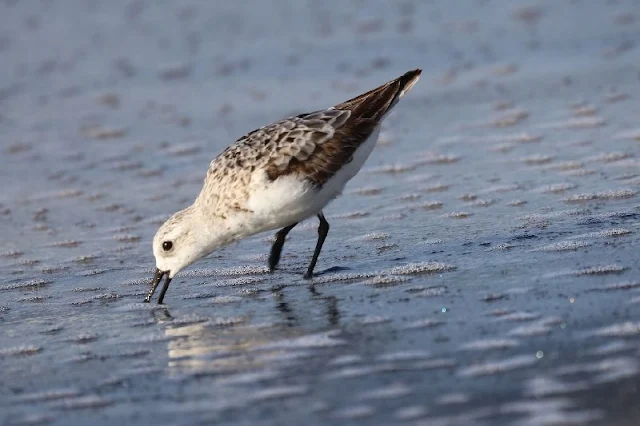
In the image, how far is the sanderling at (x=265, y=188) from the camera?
6.80 meters

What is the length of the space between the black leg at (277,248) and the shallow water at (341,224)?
5.4 inches

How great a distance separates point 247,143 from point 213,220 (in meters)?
0.54

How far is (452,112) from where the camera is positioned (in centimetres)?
1071

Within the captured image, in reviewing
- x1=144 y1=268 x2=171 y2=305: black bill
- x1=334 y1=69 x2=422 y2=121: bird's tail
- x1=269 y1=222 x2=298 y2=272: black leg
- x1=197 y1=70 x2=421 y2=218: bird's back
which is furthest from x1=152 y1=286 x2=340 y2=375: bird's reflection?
x1=334 y1=69 x2=422 y2=121: bird's tail

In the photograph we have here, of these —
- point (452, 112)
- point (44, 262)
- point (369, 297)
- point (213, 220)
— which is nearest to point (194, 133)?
point (452, 112)

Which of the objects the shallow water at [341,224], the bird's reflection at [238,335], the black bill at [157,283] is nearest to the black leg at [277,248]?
the shallow water at [341,224]

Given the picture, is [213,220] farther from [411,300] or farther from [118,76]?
[118,76]

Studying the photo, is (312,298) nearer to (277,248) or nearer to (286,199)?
(286,199)

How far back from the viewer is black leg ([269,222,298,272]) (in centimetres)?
725

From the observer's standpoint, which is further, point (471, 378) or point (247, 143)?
point (247, 143)

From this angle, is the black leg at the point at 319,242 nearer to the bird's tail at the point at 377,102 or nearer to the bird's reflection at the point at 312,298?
the bird's reflection at the point at 312,298

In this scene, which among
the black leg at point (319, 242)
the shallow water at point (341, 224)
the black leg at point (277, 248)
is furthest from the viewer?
the black leg at point (277, 248)

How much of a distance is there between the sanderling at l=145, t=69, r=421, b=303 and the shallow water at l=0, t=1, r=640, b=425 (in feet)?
0.93

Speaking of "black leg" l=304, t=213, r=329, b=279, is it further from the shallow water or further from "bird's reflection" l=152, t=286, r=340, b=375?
"bird's reflection" l=152, t=286, r=340, b=375
